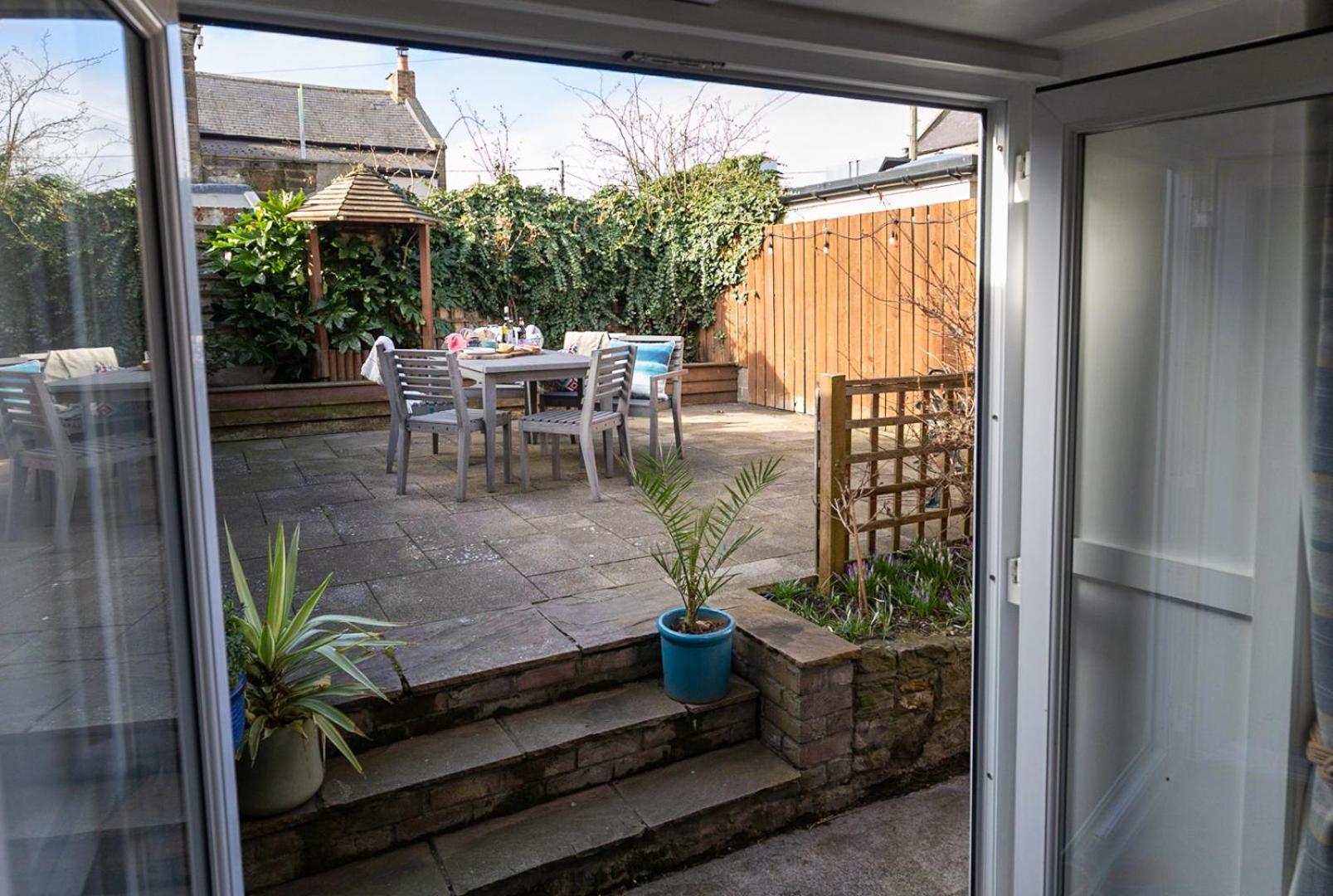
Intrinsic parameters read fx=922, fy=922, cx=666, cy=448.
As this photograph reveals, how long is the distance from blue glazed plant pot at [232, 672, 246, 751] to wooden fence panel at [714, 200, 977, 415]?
3925 mm

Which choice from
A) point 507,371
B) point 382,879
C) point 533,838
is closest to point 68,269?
point 382,879

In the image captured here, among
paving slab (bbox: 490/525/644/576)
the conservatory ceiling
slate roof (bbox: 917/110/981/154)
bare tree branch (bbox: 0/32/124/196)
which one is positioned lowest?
paving slab (bbox: 490/525/644/576)

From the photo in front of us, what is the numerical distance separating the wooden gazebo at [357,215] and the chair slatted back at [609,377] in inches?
124

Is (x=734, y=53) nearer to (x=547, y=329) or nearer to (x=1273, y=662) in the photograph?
(x=1273, y=662)

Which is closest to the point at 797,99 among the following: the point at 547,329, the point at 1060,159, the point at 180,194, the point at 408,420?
the point at 547,329

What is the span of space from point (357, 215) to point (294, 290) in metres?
0.83

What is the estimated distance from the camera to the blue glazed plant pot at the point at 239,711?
79.0 inches

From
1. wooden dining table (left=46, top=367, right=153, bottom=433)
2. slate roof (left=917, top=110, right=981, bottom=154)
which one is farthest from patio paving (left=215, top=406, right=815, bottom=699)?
slate roof (left=917, top=110, right=981, bottom=154)

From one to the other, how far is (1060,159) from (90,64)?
57.6 inches

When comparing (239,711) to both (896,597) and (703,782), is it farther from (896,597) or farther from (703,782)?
(896,597)

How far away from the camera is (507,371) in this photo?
4863 millimetres

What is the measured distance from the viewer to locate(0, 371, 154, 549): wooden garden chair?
0.67 metres

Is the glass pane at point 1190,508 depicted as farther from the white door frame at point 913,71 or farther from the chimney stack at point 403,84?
the chimney stack at point 403,84

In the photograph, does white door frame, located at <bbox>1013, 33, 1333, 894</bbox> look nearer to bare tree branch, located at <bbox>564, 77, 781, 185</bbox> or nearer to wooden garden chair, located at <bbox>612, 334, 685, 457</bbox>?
wooden garden chair, located at <bbox>612, 334, 685, 457</bbox>
